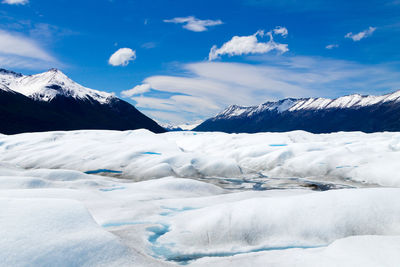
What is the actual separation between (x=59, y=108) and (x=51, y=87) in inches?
1222

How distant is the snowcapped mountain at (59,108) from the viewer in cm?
10875

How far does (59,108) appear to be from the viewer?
14850 cm

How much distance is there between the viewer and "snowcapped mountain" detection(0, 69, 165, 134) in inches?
4281

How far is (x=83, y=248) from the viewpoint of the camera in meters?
4.62

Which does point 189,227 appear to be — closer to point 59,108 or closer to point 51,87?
point 59,108

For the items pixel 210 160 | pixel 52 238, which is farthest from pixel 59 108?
pixel 52 238

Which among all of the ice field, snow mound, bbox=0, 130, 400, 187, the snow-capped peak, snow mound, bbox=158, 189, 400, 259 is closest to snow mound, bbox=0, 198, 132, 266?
the ice field

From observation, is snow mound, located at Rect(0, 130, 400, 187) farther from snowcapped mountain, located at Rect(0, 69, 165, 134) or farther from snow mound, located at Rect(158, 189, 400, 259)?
snowcapped mountain, located at Rect(0, 69, 165, 134)

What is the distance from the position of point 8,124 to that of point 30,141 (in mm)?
87298

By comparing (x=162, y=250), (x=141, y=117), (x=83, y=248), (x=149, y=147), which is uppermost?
(x=141, y=117)

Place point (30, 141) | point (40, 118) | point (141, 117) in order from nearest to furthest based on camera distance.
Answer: point (30, 141) → point (40, 118) → point (141, 117)

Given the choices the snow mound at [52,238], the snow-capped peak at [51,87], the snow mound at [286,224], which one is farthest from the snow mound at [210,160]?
the snow-capped peak at [51,87]

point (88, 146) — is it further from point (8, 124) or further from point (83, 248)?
point (8, 124)

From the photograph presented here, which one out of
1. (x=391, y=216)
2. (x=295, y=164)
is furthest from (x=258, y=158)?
(x=391, y=216)
